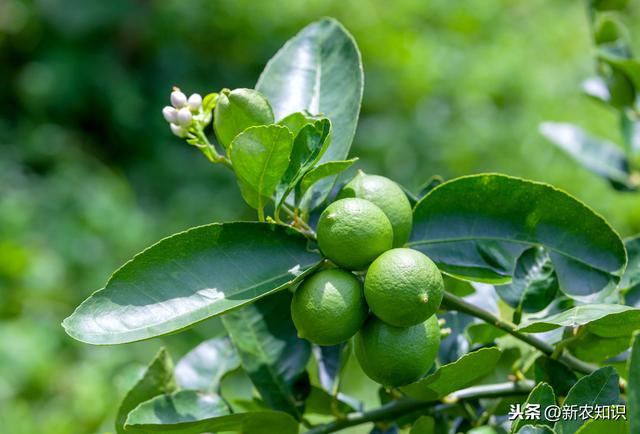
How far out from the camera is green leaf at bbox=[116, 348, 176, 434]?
0.67m

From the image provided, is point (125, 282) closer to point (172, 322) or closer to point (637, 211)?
point (172, 322)

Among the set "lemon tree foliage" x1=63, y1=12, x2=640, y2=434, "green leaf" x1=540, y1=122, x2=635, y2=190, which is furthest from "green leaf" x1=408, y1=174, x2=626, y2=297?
"green leaf" x1=540, y1=122, x2=635, y2=190

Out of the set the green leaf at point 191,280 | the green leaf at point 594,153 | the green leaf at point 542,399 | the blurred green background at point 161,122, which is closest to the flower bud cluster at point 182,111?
the green leaf at point 191,280

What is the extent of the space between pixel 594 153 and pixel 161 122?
2.37m

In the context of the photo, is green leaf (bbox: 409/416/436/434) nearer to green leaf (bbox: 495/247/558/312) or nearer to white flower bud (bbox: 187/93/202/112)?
green leaf (bbox: 495/247/558/312)

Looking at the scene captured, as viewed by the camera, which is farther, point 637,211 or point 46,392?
point 637,211

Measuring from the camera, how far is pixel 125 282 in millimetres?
551

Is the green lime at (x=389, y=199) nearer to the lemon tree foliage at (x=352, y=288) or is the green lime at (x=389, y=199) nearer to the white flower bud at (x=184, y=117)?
the lemon tree foliage at (x=352, y=288)

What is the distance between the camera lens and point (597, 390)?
0.54 meters

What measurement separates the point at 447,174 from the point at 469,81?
419 millimetres

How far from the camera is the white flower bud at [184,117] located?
0.62 meters

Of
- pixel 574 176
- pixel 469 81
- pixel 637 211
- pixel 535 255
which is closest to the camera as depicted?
pixel 535 255

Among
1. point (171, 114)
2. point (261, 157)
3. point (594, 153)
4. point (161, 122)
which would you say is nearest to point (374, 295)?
point (261, 157)

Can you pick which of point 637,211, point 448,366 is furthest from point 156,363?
point 637,211
